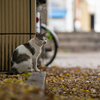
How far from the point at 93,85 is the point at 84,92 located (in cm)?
48

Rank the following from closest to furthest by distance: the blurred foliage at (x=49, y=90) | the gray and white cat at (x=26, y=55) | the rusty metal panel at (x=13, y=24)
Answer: the blurred foliage at (x=49, y=90), the gray and white cat at (x=26, y=55), the rusty metal panel at (x=13, y=24)

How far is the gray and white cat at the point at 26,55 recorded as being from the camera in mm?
3854

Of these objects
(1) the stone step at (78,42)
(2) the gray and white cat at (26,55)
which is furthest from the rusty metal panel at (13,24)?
(1) the stone step at (78,42)

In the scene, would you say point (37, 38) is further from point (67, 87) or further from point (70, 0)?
point (70, 0)

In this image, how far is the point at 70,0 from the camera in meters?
25.4

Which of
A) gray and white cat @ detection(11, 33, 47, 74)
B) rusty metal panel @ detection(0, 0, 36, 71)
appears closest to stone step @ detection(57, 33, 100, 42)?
rusty metal panel @ detection(0, 0, 36, 71)

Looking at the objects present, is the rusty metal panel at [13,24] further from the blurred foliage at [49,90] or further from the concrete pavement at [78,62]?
the concrete pavement at [78,62]

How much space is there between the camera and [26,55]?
3.89m

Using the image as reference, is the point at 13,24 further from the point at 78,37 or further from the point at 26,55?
the point at 78,37

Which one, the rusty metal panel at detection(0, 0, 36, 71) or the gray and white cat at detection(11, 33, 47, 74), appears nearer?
the gray and white cat at detection(11, 33, 47, 74)

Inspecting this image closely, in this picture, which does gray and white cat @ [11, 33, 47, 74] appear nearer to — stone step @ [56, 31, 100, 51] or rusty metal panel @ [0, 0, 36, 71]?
rusty metal panel @ [0, 0, 36, 71]

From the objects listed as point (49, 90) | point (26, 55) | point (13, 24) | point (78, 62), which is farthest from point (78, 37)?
point (49, 90)

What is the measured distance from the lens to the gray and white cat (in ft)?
12.6

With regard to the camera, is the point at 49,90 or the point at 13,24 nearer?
the point at 49,90
